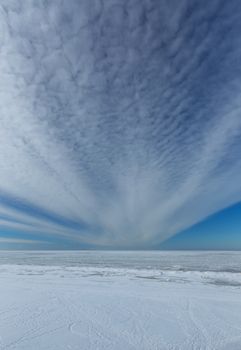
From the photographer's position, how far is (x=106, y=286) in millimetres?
12742

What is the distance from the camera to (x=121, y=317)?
25.3 feet

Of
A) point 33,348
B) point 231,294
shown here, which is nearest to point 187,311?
point 231,294

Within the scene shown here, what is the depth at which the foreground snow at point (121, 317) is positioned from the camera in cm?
583

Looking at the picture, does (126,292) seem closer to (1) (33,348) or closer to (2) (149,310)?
(2) (149,310)

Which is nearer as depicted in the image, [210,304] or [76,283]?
[210,304]

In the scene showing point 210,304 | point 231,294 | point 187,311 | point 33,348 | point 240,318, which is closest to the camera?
point 33,348

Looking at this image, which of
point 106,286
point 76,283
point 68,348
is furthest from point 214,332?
point 76,283

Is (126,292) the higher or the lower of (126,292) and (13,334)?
the higher

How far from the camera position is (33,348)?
5504 mm

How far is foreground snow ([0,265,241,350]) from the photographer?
5.83 metres

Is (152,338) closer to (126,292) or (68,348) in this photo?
(68,348)

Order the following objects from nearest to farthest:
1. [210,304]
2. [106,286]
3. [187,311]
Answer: [187,311] < [210,304] < [106,286]

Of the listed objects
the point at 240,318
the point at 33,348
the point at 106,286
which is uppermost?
the point at 106,286

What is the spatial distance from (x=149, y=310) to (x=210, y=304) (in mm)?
2245
